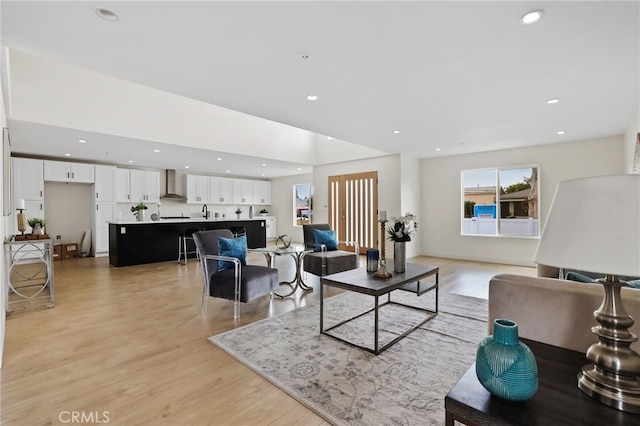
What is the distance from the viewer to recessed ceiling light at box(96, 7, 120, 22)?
190 centimetres

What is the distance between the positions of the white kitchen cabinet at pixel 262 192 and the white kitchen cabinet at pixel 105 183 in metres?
4.47

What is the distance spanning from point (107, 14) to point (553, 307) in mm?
3206

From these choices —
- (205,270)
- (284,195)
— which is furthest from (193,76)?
(284,195)

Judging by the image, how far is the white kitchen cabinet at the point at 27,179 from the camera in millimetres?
6324

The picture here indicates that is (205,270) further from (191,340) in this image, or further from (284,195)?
(284,195)

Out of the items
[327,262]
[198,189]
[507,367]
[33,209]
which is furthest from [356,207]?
[33,209]

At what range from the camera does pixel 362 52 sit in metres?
2.46

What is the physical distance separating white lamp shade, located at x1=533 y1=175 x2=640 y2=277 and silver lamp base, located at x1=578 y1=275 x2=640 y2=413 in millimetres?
240

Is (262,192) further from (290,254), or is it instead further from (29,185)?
(290,254)

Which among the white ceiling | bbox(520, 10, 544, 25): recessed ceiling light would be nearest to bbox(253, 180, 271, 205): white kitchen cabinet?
the white ceiling

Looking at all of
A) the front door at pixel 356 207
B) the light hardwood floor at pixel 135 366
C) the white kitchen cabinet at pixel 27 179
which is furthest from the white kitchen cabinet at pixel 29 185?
the front door at pixel 356 207

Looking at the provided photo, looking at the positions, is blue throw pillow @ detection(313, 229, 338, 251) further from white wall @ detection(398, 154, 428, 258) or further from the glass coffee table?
white wall @ detection(398, 154, 428, 258)

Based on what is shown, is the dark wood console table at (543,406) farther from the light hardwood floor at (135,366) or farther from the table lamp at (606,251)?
the light hardwood floor at (135,366)

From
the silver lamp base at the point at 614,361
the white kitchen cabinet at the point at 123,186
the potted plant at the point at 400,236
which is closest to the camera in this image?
the silver lamp base at the point at 614,361
